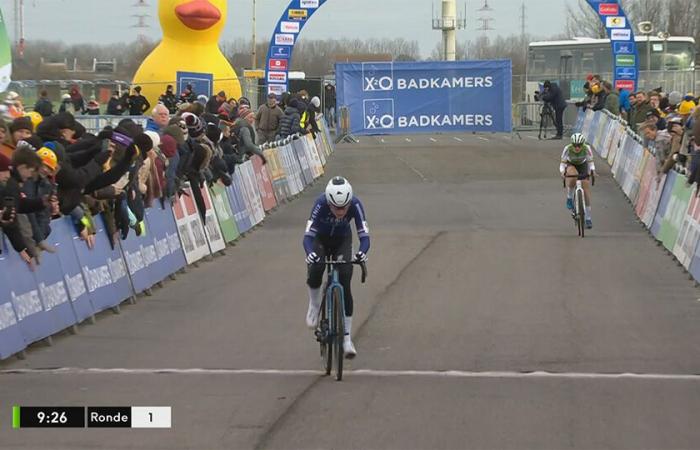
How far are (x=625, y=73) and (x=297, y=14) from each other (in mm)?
11536

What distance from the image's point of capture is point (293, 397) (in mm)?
9492

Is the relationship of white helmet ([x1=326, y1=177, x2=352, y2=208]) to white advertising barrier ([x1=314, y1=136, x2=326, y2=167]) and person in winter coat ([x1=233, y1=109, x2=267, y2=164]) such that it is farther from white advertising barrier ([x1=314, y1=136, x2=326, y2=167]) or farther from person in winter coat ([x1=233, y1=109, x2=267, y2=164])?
white advertising barrier ([x1=314, y1=136, x2=326, y2=167])

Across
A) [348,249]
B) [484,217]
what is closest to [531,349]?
[348,249]

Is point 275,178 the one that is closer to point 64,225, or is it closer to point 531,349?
point 64,225

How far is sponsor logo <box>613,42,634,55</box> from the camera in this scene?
43.4 m

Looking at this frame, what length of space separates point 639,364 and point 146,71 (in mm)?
36495

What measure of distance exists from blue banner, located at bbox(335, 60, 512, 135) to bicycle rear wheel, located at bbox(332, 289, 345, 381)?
3514cm

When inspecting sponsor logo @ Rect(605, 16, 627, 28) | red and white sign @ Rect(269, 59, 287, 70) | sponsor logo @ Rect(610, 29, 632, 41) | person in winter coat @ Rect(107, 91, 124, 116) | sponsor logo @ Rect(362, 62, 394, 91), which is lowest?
person in winter coat @ Rect(107, 91, 124, 116)

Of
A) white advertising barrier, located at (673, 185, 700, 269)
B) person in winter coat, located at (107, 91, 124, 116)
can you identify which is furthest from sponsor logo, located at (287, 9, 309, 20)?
white advertising barrier, located at (673, 185, 700, 269)

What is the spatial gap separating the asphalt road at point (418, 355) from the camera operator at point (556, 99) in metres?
19.2

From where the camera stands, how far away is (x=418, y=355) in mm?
11438

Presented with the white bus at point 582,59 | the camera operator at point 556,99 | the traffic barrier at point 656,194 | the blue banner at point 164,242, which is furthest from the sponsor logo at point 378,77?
the blue banner at point 164,242

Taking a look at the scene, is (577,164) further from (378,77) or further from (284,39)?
(284,39)

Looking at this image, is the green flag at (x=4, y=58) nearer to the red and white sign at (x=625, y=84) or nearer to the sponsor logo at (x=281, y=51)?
the sponsor logo at (x=281, y=51)
